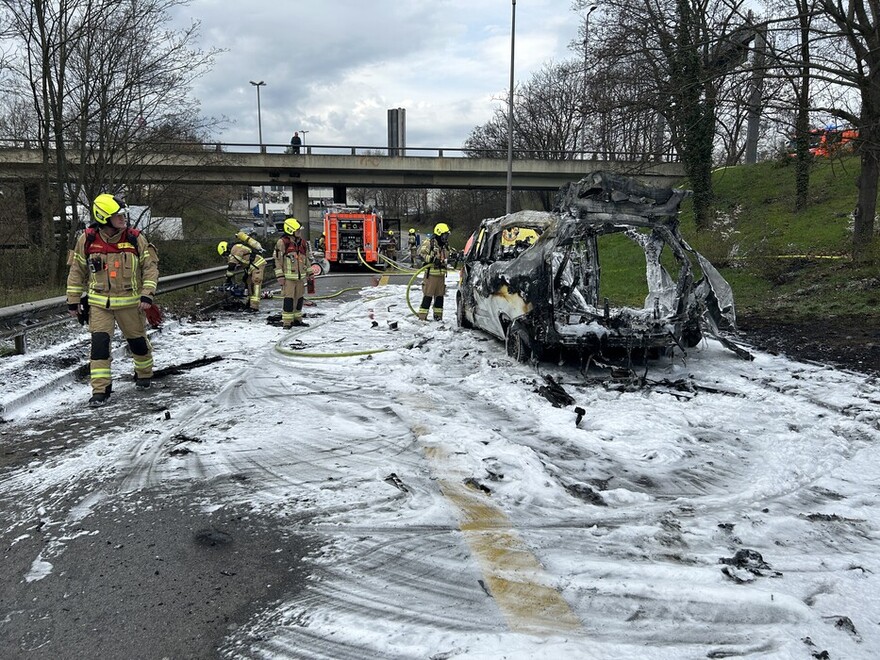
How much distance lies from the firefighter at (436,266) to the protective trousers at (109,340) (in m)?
4.89

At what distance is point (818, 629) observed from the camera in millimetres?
2480

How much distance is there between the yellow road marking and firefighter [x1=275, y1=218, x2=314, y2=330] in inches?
286

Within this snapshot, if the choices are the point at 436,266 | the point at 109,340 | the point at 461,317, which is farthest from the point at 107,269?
the point at 436,266

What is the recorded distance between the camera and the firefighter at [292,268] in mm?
10523

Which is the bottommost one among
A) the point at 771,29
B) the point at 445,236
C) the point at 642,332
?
the point at 642,332

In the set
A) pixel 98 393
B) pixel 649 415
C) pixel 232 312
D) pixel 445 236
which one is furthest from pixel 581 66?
pixel 98 393

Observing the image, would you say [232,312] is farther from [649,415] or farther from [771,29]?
[771,29]

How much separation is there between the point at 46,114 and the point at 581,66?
12260 mm

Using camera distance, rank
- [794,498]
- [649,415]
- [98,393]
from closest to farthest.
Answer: [794,498] < [649,415] < [98,393]

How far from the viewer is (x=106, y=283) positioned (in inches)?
240

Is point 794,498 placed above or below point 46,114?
below

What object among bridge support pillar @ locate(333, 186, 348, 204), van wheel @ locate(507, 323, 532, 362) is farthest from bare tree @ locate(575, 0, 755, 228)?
bridge support pillar @ locate(333, 186, 348, 204)

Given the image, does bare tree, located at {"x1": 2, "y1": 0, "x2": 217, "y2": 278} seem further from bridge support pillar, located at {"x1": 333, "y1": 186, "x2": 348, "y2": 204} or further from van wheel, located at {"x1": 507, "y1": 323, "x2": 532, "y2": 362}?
bridge support pillar, located at {"x1": 333, "y1": 186, "x2": 348, "y2": 204}

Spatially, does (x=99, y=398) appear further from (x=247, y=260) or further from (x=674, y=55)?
(x=674, y=55)
